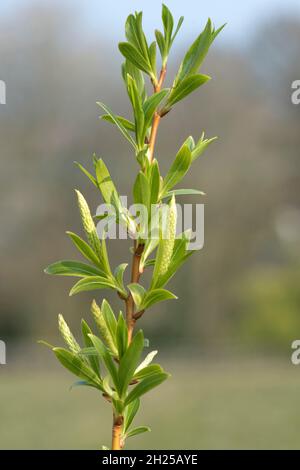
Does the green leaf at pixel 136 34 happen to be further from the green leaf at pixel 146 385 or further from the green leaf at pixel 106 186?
the green leaf at pixel 146 385

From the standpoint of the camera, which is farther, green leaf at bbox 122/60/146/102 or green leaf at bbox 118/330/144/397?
green leaf at bbox 122/60/146/102

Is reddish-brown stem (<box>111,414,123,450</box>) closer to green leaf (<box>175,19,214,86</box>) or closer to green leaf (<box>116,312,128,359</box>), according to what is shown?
green leaf (<box>116,312,128,359</box>)

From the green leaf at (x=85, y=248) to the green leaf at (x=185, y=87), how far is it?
17 cm

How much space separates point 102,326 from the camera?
53 cm

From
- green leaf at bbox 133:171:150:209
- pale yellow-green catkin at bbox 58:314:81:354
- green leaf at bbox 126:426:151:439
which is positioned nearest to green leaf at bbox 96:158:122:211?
green leaf at bbox 133:171:150:209

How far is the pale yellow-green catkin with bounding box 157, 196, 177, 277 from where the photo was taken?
1.67ft

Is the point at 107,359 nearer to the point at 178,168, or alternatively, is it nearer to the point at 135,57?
the point at 178,168

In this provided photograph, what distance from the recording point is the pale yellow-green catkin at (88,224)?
0.52 m

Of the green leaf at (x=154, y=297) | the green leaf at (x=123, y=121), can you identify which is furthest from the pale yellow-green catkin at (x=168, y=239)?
the green leaf at (x=123, y=121)

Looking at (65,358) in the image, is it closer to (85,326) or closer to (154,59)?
(85,326)

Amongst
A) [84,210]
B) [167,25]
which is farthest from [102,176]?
[167,25]

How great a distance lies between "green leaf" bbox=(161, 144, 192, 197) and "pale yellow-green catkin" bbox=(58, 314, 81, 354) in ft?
0.52

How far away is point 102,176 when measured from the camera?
22.3 inches

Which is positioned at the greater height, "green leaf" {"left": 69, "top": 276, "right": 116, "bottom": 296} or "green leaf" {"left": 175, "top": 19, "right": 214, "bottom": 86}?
"green leaf" {"left": 175, "top": 19, "right": 214, "bottom": 86}
